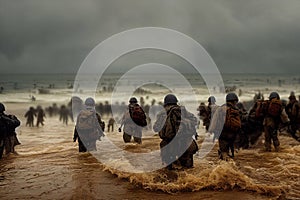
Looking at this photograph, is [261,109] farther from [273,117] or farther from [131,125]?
[131,125]

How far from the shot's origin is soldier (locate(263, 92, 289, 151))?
1093cm

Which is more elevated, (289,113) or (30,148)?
(289,113)

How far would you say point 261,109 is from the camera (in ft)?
37.0

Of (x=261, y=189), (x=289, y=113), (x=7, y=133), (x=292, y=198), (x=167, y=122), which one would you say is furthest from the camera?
(x=289, y=113)

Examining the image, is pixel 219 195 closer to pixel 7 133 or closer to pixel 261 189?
pixel 261 189

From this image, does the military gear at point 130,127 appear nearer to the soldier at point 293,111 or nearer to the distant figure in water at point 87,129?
the distant figure in water at point 87,129

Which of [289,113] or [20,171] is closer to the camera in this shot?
[20,171]

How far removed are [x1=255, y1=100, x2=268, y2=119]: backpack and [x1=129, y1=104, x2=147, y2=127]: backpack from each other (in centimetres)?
382

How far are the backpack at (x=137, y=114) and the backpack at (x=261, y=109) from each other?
3823 millimetres

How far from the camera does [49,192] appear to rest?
21.7ft

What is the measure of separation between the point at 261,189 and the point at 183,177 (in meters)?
1.56

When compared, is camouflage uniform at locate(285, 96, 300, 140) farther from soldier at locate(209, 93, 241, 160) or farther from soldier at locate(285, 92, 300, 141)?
soldier at locate(209, 93, 241, 160)

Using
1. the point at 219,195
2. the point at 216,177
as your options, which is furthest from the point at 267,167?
the point at 219,195

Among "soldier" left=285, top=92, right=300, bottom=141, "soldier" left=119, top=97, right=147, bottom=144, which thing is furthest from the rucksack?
"soldier" left=285, top=92, right=300, bottom=141
